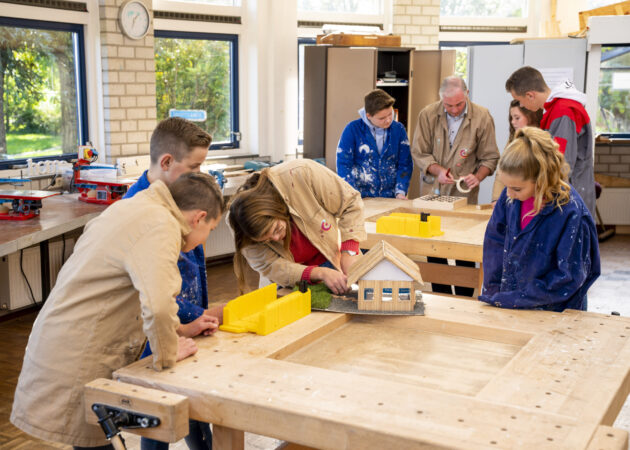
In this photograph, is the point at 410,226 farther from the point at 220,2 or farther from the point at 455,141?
the point at 220,2

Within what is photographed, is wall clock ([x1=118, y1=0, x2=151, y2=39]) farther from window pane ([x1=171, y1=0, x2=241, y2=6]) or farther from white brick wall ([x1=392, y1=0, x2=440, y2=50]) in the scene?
white brick wall ([x1=392, y1=0, x2=440, y2=50])

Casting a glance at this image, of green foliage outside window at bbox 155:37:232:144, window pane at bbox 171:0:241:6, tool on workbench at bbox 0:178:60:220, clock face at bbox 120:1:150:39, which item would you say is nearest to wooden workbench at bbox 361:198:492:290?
tool on workbench at bbox 0:178:60:220

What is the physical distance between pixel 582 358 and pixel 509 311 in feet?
1.58

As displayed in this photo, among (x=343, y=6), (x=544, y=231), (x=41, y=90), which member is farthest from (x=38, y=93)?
(x=544, y=231)

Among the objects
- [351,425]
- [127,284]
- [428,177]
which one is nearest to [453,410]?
[351,425]

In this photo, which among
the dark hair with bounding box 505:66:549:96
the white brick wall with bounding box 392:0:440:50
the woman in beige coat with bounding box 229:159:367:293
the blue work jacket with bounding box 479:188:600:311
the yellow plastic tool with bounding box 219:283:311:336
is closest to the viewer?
the yellow plastic tool with bounding box 219:283:311:336

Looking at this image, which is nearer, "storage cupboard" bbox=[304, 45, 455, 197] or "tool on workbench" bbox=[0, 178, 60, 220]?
"tool on workbench" bbox=[0, 178, 60, 220]

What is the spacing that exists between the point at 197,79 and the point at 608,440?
240 inches

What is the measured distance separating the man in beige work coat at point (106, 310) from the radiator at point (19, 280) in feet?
10.9

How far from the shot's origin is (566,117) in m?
4.45

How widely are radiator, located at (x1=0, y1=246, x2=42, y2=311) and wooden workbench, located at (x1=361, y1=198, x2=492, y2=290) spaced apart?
247 centimetres

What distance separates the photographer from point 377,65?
757 cm

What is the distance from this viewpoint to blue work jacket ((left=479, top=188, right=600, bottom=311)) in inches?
102

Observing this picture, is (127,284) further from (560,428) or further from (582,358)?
(582,358)
